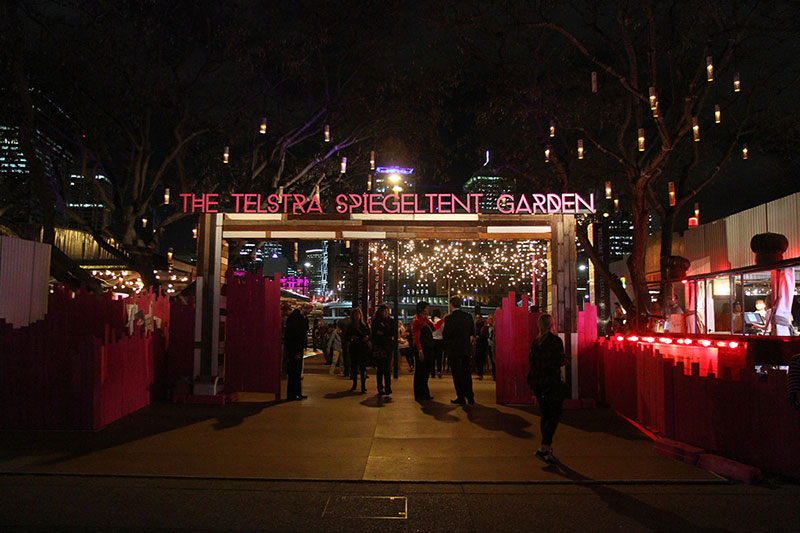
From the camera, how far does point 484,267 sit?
28344 millimetres

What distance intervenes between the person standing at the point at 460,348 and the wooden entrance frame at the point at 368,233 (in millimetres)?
1611

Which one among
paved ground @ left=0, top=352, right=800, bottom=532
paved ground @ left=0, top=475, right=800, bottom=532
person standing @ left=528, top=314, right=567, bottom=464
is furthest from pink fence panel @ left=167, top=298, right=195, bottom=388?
person standing @ left=528, top=314, right=567, bottom=464

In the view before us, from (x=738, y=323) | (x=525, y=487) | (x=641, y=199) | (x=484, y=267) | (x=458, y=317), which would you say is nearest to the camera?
(x=525, y=487)

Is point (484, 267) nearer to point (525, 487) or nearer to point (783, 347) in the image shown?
point (783, 347)

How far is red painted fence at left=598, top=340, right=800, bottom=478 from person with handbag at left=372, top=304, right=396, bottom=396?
472cm

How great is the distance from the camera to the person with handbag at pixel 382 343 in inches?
436

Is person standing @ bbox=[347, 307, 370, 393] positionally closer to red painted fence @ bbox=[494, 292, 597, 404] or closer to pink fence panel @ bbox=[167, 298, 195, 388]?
red painted fence @ bbox=[494, 292, 597, 404]

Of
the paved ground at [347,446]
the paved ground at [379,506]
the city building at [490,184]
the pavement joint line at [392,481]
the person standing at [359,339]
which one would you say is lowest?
the paved ground at [379,506]

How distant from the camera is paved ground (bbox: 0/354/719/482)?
5801 mm

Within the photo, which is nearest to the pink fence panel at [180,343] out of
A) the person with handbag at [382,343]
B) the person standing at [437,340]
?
the person with handbag at [382,343]

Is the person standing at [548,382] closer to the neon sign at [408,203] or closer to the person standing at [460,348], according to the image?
the person standing at [460,348]

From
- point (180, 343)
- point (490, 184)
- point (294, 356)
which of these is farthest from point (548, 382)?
point (490, 184)

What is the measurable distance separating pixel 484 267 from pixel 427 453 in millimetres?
22127

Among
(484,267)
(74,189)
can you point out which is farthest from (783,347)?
(484,267)
